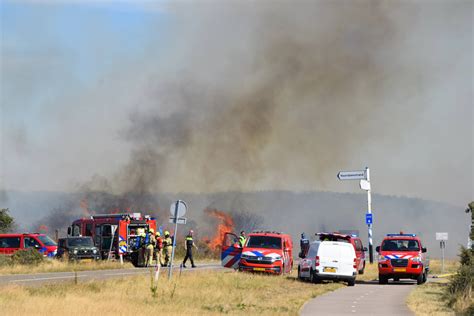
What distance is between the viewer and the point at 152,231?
44.2 meters

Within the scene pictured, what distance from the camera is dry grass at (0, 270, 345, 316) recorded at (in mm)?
19641

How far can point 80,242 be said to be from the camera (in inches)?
1732

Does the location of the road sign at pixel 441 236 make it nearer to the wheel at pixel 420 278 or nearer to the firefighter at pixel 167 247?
the wheel at pixel 420 278

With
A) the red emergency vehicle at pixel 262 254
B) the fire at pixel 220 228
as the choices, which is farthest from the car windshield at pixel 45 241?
the fire at pixel 220 228

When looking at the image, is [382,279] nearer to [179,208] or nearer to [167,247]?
[179,208]

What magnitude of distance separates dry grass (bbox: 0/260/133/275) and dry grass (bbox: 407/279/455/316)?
1604 cm

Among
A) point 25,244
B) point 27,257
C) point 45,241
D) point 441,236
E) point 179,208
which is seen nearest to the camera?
point 179,208

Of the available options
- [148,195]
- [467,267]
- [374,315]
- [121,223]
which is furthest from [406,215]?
[374,315]

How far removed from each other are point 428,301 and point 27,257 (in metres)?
23.0

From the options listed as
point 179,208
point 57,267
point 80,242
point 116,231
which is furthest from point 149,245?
point 179,208

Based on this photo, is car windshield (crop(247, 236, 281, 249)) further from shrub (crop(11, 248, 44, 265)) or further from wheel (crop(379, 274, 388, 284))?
shrub (crop(11, 248, 44, 265))

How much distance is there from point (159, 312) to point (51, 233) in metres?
59.8

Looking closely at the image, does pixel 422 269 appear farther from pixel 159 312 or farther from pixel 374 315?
pixel 159 312

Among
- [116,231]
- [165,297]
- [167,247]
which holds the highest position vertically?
[116,231]
